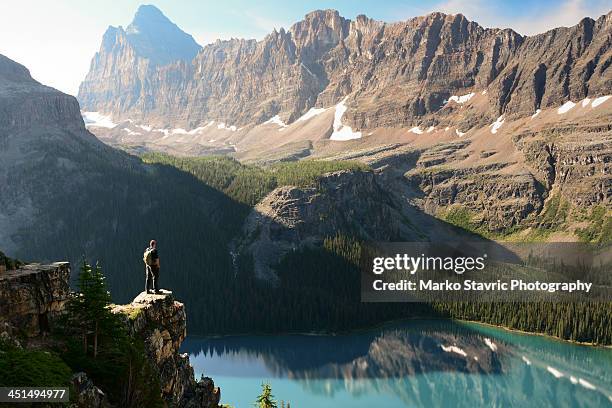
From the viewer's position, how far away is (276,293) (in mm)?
166250

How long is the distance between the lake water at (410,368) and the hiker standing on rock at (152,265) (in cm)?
7174

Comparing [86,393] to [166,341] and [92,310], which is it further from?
[166,341]

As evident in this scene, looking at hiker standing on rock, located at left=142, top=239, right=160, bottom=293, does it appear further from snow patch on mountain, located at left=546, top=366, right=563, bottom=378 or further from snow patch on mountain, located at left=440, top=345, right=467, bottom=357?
snow patch on mountain, located at left=440, top=345, right=467, bottom=357

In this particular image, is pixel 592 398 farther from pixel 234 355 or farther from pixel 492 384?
pixel 234 355

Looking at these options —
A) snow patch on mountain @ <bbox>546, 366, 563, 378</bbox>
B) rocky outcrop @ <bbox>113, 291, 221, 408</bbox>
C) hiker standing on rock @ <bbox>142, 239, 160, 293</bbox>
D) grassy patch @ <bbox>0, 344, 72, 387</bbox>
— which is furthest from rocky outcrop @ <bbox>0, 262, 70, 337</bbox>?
snow patch on mountain @ <bbox>546, 366, 563, 378</bbox>

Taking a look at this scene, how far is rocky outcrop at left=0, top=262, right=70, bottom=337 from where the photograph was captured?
25406 mm

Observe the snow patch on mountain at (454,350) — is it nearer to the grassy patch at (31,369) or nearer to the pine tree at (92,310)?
the pine tree at (92,310)

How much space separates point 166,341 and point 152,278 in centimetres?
438

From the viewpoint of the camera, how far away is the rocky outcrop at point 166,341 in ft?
109

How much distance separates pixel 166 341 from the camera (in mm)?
35906

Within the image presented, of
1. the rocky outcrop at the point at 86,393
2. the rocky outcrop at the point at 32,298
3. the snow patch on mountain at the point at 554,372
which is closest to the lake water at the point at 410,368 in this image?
the snow patch on mountain at the point at 554,372

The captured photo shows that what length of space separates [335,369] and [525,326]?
2388 inches

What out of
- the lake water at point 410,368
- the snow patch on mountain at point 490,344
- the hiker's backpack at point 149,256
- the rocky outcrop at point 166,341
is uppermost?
the hiker's backpack at point 149,256

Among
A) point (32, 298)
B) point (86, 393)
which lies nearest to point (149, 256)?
point (32, 298)
